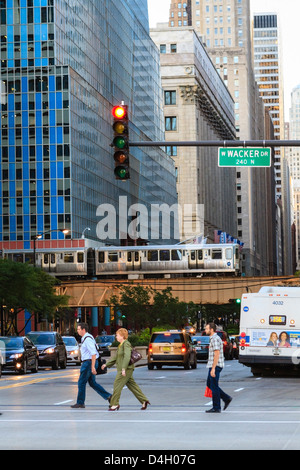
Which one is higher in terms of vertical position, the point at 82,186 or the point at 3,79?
the point at 3,79

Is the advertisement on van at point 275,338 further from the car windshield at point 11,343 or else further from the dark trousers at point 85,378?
the dark trousers at point 85,378

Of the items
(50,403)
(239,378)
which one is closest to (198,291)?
(239,378)

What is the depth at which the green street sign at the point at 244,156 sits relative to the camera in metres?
22.0

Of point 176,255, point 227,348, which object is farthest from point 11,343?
point 176,255

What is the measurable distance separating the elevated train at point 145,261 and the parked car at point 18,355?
5389 centimetres

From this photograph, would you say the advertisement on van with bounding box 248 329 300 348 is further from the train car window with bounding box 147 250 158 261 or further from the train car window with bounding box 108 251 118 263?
the train car window with bounding box 108 251 118 263

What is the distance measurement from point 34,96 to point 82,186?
11463 mm

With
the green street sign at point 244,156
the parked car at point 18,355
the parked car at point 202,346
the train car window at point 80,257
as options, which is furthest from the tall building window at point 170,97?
the green street sign at point 244,156

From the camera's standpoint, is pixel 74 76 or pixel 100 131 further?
pixel 100 131

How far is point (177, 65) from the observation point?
16425 centimetres

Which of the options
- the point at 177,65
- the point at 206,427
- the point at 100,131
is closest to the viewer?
the point at 206,427

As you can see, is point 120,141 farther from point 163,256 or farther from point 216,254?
point 163,256

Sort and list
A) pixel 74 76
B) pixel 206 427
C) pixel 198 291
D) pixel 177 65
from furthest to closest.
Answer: pixel 177 65 < pixel 74 76 < pixel 198 291 < pixel 206 427

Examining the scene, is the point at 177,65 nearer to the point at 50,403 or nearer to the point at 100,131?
the point at 100,131
